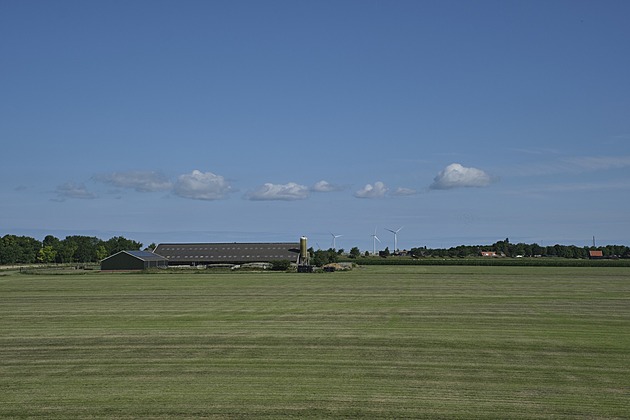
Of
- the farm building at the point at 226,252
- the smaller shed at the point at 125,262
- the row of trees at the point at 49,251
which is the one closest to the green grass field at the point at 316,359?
the smaller shed at the point at 125,262

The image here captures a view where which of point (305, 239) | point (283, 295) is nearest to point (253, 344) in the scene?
point (283, 295)

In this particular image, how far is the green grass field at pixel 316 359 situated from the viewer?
18750 millimetres

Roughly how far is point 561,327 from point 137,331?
21.1 m

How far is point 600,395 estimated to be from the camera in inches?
781

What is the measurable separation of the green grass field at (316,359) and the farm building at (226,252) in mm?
78928

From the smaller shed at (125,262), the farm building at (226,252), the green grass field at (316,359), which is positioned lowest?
the green grass field at (316,359)

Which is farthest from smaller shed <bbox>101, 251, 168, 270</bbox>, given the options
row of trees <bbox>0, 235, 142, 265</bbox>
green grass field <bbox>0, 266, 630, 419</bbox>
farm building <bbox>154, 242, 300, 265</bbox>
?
green grass field <bbox>0, 266, 630, 419</bbox>

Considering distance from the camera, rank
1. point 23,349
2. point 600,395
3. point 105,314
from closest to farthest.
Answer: point 600,395 < point 23,349 < point 105,314

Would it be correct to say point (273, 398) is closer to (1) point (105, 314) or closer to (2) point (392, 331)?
(2) point (392, 331)

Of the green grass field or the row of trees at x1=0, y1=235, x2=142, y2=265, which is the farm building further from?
the green grass field

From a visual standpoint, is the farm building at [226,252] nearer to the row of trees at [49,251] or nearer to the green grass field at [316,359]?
the row of trees at [49,251]

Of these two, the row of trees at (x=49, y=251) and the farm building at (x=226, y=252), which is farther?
the row of trees at (x=49, y=251)

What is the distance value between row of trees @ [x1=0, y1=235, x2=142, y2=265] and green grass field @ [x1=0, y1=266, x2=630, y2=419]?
123 meters

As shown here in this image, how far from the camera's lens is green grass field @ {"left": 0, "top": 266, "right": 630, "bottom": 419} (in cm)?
1875
